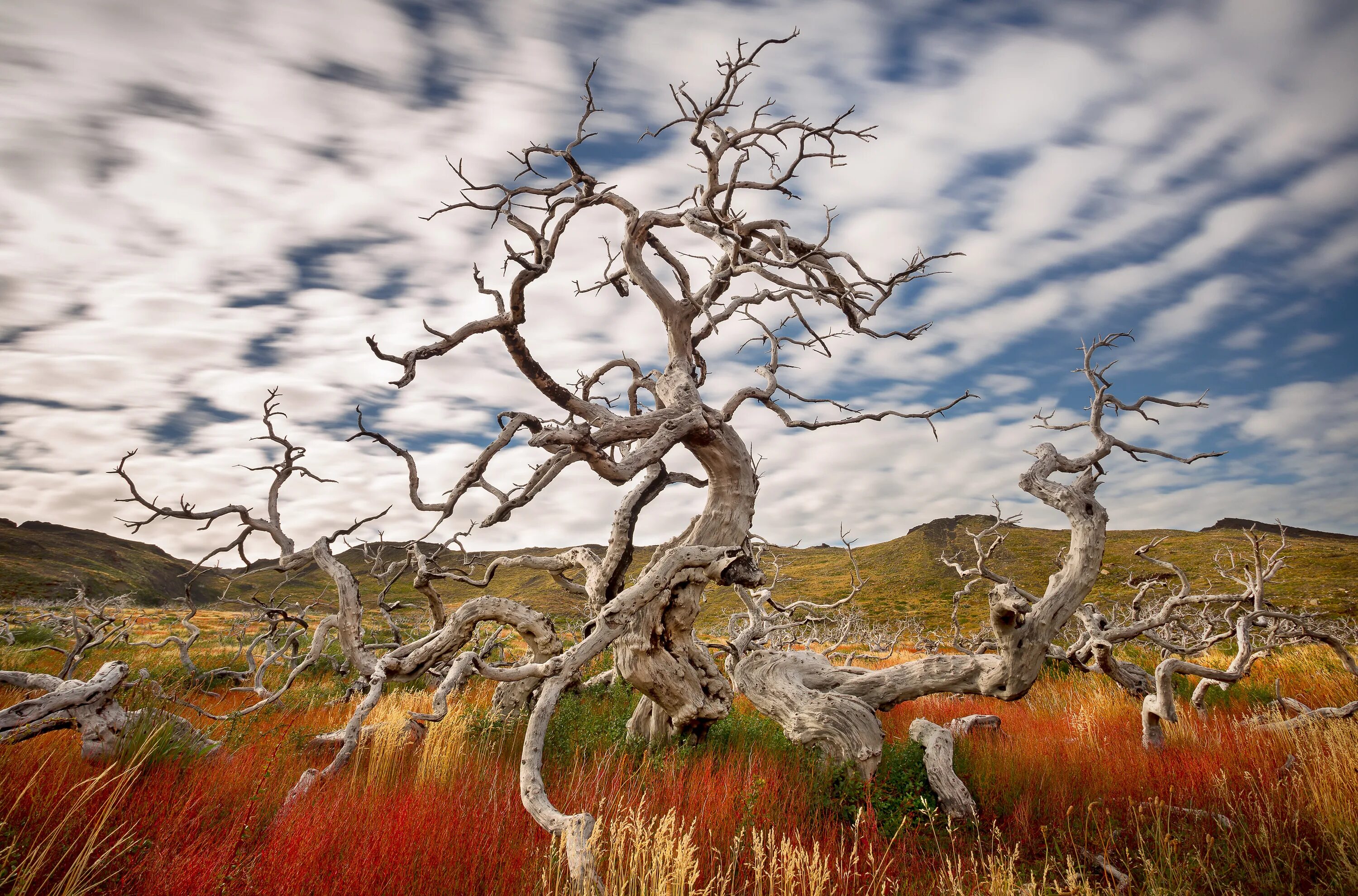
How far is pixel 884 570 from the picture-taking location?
90.1 m

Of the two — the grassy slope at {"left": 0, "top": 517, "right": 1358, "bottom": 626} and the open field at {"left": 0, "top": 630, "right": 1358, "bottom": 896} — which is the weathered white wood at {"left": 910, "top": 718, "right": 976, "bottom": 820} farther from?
the grassy slope at {"left": 0, "top": 517, "right": 1358, "bottom": 626}

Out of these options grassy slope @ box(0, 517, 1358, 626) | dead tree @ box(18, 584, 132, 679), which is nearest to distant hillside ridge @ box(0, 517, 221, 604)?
grassy slope @ box(0, 517, 1358, 626)

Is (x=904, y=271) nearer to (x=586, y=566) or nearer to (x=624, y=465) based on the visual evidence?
(x=624, y=465)

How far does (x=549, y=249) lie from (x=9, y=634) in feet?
74.8

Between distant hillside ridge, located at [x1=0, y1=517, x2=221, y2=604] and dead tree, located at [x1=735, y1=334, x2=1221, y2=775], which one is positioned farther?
distant hillside ridge, located at [x1=0, y1=517, x2=221, y2=604]

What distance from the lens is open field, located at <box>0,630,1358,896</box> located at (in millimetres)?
3928

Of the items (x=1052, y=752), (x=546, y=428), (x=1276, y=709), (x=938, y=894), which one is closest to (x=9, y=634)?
(x=546, y=428)

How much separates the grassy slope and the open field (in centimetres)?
781

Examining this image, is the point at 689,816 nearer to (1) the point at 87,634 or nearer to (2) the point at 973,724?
(2) the point at 973,724

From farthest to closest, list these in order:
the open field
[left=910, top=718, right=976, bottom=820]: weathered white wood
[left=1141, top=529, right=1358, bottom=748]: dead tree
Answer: [left=1141, top=529, right=1358, bottom=748]: dead tree
[left=910, top=718, right=976, bottom=820]: weathered white wood
the open field

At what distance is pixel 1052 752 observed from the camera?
307 inches

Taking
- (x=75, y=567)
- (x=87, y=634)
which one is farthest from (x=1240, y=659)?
(x=75, y=567)

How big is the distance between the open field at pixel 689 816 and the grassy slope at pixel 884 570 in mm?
7810

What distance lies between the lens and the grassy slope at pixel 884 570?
51781 millimetres
